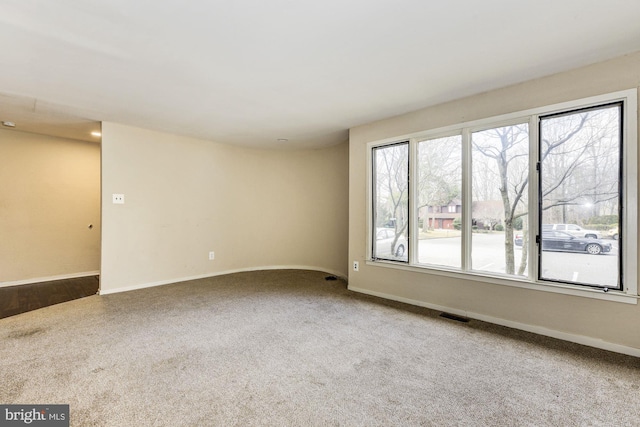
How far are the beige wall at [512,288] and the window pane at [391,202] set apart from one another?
17 centimetres

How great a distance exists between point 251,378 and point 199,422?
45 cm

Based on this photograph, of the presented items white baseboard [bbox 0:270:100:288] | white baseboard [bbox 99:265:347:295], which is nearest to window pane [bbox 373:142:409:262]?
white baseboard [bbox 99:265:347:295]

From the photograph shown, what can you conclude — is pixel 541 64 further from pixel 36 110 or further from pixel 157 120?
pixel 36 110

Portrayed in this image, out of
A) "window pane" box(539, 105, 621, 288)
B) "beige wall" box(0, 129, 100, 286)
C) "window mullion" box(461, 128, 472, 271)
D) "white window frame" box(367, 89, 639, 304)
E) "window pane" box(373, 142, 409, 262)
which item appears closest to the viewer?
"white window frame" box(367, 89, 639, 304)

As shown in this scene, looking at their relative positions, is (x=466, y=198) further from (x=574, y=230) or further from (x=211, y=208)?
(x=211, y=208)

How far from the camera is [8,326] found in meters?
2.78

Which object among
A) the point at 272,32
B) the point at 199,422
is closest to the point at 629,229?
the point at 272,32

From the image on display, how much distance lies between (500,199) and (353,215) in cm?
183

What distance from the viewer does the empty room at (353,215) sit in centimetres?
173

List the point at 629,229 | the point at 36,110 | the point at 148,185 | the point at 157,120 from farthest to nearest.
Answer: the point at 148,185 < the point at 157,120 < the point at 36,110 < the point at 629,229

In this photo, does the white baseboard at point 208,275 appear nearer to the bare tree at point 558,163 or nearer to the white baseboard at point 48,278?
the white baseboard at point 48,278

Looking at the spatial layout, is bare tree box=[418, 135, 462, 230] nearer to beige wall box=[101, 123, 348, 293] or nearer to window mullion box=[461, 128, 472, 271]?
window mullion box=[461, 128, 472, 271]

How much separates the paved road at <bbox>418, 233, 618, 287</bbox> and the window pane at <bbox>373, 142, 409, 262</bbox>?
324 millimetres

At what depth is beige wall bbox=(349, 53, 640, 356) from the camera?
2.26m
